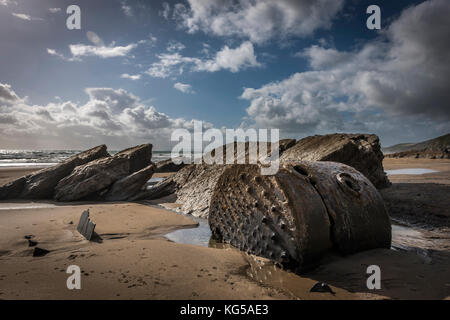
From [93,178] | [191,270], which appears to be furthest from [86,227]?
[93,178]

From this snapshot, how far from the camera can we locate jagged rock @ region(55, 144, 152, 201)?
900cm

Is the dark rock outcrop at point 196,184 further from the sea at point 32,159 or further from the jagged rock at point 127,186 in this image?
the sea at point 32,159

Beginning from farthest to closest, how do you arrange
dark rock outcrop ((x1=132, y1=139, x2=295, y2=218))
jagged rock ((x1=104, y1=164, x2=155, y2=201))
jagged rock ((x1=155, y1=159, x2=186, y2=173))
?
jagged rock ((x1=155, y1=159, x2=186, y2=173)), jagged rock ((x1=104, y1=164, x2=155, y2=201)), dark rock outcrop ((x1=132, y1=139, x2=295, y2=218))

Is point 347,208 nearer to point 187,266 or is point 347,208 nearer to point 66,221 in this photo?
point 187,266

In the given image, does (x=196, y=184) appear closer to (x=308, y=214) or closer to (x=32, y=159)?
(x=308, y=214)

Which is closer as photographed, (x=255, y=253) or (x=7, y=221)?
(x=255, y=253)

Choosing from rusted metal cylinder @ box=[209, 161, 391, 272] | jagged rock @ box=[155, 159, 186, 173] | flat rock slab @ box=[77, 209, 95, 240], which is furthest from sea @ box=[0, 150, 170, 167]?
rusted metal cylinder @ box=[209, 161, 391, 272]

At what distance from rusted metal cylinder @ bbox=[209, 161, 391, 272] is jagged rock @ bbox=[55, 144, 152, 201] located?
740 cm

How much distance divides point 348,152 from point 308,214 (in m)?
4.26

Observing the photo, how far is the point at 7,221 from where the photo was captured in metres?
5.35

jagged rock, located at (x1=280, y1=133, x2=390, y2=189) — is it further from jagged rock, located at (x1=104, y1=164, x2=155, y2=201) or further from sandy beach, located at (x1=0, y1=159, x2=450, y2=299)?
jagged rock, located at (x1=104, y1=164, x2=155, y2=201)

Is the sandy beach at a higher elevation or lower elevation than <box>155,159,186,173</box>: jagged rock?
lower
